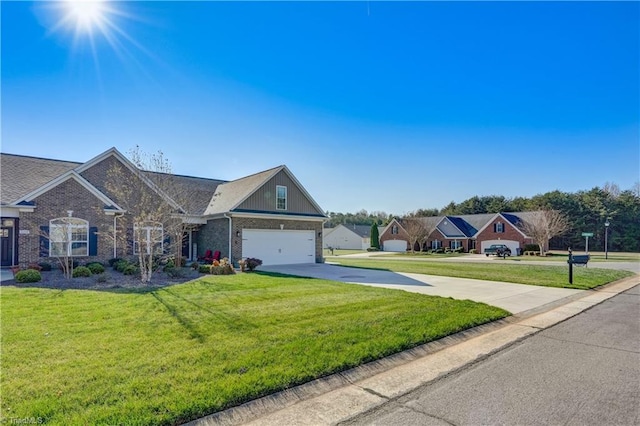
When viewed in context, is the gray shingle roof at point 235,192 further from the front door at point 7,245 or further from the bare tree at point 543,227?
the bare tree at point 543,227

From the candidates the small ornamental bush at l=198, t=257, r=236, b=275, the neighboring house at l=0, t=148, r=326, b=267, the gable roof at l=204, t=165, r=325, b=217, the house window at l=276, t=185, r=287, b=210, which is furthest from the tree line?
the small ornamental bush at l=198, t=257, r=236, b=275

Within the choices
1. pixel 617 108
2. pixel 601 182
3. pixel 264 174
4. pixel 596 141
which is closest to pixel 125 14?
pixel 264 174

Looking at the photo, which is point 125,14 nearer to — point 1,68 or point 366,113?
point 1,68

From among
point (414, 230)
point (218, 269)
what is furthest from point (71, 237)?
point (414, 230)

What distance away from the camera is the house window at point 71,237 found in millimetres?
14953

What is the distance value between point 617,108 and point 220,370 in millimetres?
21088

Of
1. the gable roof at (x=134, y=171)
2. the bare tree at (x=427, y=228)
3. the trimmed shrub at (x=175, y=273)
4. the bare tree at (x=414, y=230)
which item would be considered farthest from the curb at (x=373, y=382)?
the bare tree at (x=427, y=228)

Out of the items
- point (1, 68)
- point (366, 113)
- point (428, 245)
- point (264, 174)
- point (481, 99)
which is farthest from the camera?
point (428, 245)

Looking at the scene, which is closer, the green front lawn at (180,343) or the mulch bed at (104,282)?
the green front lawn at (180,343)

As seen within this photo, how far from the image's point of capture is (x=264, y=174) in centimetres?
2141

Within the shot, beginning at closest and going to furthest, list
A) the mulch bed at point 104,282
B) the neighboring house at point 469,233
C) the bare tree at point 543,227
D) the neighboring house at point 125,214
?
1. the mulch bed at point 104,282
2. the neighboring house at point 125,214
3. the bare tree at point 543,227
4. the neighboring house at point 469,233

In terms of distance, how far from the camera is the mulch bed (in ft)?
34.3

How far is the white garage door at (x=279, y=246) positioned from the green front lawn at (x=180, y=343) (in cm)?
962

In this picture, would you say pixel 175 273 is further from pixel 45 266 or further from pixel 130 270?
pixel 45 266
